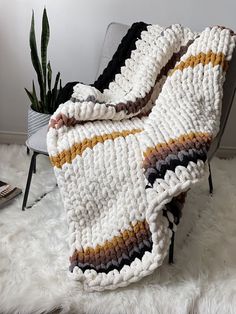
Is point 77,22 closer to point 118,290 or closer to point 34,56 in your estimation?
point 34,56

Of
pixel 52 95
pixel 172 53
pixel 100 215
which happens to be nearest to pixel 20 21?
pixel 52 95

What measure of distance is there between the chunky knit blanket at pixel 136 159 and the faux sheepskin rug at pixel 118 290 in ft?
0.26

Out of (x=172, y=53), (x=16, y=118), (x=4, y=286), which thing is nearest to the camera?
(x=4, y=286)

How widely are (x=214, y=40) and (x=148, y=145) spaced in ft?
1.89

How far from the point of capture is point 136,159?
1586mm

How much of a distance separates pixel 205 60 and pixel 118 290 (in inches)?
38.0

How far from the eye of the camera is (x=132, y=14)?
2.35 m

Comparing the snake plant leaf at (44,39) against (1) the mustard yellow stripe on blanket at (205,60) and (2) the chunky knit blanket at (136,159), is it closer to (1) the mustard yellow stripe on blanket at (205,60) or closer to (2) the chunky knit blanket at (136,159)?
(2) the chunky knit blanket at (136,159)

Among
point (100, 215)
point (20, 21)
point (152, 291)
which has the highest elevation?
point (20, 21)

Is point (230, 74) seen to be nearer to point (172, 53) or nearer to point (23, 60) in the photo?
point (172, 53)

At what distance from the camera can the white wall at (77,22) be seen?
2.32 metres

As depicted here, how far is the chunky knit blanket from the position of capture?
4.91ft

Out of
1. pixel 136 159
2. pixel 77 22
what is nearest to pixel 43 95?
pixel 77 22

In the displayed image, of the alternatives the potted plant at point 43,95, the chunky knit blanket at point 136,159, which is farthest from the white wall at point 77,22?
the chunky knit blanket at point 136,159
